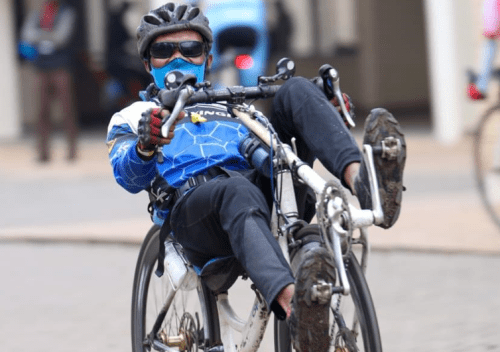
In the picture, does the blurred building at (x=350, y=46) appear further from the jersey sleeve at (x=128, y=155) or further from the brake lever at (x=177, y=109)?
the brake lever at (x=177, y=109)

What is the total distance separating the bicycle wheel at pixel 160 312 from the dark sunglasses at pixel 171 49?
65 centimetres

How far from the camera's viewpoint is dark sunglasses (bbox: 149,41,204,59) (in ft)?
14.1

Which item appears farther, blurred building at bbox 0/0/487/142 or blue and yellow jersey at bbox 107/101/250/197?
blurred building at bbox 0/0/487/142

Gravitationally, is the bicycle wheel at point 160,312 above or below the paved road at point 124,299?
above

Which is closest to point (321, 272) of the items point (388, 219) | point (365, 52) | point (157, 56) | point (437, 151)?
point (388, 219)

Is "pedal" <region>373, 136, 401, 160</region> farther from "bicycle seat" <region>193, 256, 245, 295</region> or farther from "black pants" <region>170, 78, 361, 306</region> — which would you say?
"bicycle seat" <region>193, 256, 245, 295</region>

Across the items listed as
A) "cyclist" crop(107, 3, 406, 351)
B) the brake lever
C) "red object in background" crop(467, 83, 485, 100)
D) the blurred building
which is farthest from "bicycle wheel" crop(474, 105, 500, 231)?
the blurred building

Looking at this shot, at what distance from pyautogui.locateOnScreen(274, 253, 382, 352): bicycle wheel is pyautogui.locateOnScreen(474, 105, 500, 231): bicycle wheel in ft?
14.3

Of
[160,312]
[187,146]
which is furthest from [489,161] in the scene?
[187,146]

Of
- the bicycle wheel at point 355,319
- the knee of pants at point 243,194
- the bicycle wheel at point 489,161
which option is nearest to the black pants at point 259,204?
the knee of pants at point 243,194

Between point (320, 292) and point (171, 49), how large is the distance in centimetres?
131

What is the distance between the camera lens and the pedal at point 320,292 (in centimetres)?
333

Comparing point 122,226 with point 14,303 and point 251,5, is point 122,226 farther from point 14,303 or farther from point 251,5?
point 251,5

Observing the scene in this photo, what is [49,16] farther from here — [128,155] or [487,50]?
[128,155]
